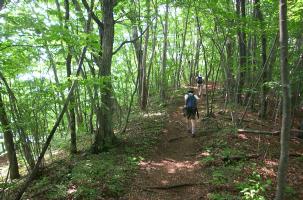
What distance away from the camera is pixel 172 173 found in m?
8.91

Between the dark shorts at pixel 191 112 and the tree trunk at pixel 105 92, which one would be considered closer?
the tree trunk at pixel 105 92

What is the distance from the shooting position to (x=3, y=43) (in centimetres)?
673

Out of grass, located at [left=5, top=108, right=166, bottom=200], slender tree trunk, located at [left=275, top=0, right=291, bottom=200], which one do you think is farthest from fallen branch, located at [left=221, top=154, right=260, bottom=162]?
slender tree trunk, located at [left=275, top=0, right=291, bottom=200]

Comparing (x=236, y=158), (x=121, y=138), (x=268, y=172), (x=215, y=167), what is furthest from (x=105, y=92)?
(x=268, y=172)

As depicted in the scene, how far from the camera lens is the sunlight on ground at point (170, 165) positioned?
363 inches

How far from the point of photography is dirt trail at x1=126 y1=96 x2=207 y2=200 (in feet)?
25.1

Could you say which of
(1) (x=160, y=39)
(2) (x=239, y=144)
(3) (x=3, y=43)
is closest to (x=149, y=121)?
(2) (x=239, y=144)

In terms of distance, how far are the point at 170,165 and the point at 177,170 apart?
0.48 m

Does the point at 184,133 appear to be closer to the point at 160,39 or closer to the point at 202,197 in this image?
the point at 202,197

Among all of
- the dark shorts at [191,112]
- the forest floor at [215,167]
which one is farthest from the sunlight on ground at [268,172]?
the dark shorts at [191,112]

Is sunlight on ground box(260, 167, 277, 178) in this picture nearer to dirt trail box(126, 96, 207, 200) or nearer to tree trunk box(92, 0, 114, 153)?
dirt trail box(126, 96, 207, 200)

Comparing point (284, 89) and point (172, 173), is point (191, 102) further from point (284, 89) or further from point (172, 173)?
point (284, 89)

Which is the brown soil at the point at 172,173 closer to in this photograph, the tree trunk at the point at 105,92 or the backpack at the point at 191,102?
the backpack at the point at 191,102

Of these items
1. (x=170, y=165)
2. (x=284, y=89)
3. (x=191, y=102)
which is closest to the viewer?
(x=284, y=89)
